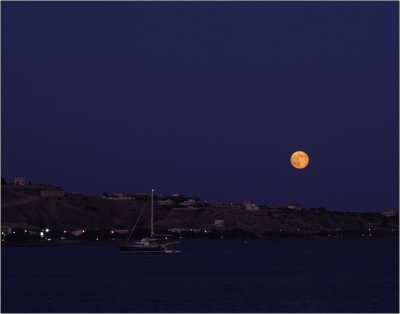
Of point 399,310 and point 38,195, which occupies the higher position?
point 38,195

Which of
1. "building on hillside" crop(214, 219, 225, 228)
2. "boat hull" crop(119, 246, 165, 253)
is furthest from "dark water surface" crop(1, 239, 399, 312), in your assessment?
"building on hillside" crop(214, 219, 225, 228)

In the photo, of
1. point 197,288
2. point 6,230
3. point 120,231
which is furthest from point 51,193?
point 197,288

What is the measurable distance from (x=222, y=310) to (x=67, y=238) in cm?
10418

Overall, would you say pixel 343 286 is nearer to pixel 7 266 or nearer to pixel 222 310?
pixel 222 310

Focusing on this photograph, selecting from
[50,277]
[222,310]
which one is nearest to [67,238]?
[50,277]

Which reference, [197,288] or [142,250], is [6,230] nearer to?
[142,250]

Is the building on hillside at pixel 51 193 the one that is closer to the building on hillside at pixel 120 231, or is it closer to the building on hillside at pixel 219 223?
the building on hillside at pixel 120 231

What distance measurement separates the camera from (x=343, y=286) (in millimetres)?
52438

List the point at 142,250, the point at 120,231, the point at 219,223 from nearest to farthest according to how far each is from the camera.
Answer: the point at 142,250, the point at 120,231, the point at 219,223

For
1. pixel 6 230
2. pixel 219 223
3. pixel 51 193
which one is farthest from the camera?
pixel 219 223

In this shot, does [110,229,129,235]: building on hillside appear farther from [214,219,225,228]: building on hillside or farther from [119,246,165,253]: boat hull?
[119,246,165,253]: boat hull

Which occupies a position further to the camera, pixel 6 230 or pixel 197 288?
pixel 6 230

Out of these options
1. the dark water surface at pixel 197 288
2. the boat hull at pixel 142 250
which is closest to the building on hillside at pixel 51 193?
the boat hull at pixel 142 250

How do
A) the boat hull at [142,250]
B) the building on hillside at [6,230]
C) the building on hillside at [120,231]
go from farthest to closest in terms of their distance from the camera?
the building on hillside at [120,231]
the building on hillside at [6,230]
the boat hull at [142,250]
